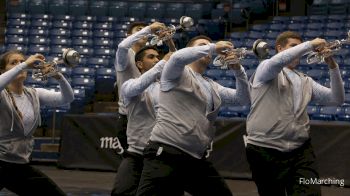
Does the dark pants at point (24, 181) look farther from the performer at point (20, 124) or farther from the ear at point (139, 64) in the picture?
the ear at point (139, 64)

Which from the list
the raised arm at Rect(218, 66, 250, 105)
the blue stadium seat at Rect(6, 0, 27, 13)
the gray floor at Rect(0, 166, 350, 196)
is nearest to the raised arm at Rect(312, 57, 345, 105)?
the raised arm at Rect(218, 66, 250, 105)

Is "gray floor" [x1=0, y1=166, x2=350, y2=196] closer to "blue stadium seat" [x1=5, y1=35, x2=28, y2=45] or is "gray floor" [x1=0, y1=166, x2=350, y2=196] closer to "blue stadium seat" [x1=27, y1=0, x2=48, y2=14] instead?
"blue stadium seat" [x1=5, y1=35, x2=28, y2=45]

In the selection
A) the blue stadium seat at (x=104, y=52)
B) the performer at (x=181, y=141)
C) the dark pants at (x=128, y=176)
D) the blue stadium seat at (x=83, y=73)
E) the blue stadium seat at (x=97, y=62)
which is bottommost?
the blue stadium seat at (x=83, y=73)

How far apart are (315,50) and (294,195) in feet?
3.53

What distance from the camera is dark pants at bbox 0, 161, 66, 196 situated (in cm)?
591

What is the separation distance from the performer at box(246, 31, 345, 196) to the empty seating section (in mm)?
10072

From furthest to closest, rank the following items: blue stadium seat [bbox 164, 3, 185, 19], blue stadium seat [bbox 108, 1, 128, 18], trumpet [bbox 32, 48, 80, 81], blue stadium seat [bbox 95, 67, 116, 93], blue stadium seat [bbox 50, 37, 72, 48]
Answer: blue stadium seat [bbox 108, 1, 128, 18] → blue stadium seat [bbox 164, 3, 185, 19] → blue stadium seat [bbox 50, 37, 72, 48] → blue stadium seat [bbox 95, 67, 116, 93] → trumpet [bbox 32, 48, 80, 81]

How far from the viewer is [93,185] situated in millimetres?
11586

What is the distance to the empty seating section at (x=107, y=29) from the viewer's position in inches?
685

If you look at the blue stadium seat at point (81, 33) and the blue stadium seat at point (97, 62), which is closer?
the blue stadium seat at point (97, 62)

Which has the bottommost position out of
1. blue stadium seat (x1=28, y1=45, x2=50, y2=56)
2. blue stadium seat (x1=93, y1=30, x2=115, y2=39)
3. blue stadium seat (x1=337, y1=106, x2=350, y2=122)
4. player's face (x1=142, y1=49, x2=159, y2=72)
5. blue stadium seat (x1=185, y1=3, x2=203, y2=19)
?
blue stadium seat (x1=337, y1=106, x2=350, y2=122)

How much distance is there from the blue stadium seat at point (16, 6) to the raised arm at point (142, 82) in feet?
51.2

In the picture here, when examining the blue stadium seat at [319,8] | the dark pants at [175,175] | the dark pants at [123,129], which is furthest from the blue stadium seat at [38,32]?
the dark pants at [175,175]

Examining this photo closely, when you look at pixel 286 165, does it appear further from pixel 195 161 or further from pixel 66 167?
pixel 66 167
